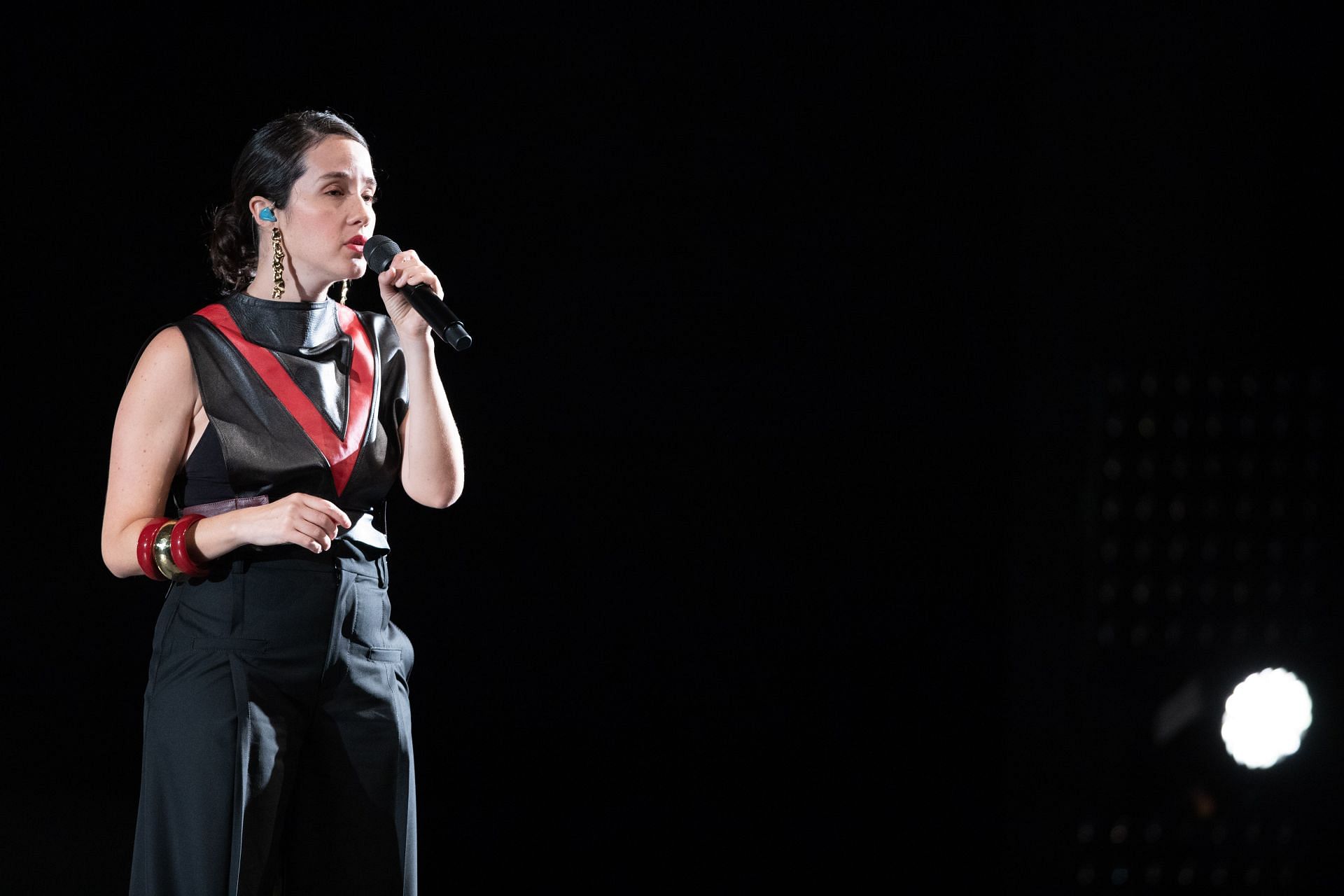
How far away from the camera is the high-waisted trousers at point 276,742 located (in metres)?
1.14

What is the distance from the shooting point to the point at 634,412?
2283 millimetres

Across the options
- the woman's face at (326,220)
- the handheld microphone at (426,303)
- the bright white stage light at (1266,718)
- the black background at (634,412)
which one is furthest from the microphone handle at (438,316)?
the black background at (634,412)

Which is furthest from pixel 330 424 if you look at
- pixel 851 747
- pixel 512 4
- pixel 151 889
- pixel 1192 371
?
pixel 851 747

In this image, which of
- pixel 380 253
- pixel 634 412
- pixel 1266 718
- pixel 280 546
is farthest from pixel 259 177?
pixel 1266 718

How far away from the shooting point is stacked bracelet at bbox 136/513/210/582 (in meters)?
1.15

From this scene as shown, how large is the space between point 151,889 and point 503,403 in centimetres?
120

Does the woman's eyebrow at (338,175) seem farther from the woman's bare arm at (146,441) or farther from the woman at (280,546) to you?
the woman's bare arm at (146,441)

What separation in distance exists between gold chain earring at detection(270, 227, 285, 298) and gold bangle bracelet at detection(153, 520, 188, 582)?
10.7 inches

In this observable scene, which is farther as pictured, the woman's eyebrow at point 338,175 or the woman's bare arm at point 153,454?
the woman's eyebrow at point 338,175

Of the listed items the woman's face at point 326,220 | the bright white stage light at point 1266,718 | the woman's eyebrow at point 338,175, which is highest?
the woman's eyebrow at point 338,175

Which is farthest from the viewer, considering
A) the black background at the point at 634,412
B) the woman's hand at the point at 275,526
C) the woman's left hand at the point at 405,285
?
the black background at the point at 634,412

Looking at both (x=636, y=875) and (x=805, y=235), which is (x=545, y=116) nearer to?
(x=805, y=235)

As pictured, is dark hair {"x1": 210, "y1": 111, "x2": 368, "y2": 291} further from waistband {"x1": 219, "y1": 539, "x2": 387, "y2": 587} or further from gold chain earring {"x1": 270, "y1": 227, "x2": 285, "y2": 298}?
waistband {"x1": 219, "y1": 539, "x2": 387, "y2": 587}

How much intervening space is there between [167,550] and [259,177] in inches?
16.6
